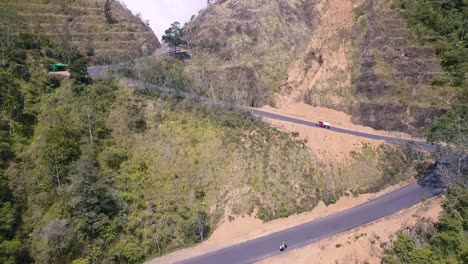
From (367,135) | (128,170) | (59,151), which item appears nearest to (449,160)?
(367,135)

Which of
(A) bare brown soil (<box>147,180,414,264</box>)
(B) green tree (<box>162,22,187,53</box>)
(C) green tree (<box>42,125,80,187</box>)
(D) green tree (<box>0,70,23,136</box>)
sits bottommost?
(A) bare brown soil (<box>147,180,414,264</box>)

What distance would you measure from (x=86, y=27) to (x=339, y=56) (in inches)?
1821

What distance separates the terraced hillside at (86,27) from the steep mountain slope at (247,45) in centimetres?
1265

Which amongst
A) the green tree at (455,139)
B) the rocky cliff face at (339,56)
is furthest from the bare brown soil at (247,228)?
the rocky cliff face at (339,56)

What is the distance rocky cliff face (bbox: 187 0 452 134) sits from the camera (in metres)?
→ 48.3

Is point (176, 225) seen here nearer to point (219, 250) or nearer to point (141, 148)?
point (219, 250)

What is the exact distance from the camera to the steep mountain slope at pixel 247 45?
197 feet

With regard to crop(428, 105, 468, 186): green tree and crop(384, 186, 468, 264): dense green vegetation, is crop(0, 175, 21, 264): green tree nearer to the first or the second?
crop(384, 186, 468, 264): dense green vegetation

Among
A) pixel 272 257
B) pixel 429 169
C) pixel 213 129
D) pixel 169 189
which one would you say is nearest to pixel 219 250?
pixel 272 257

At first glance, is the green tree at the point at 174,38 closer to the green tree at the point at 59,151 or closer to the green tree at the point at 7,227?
the green tree at the point at 59,151

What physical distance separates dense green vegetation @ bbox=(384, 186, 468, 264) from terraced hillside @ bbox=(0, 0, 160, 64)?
52523mm

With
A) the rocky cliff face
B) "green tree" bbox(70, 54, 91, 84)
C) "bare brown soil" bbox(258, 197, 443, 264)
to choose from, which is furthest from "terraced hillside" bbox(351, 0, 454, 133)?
"green tree" bbox(70, 54, 91, 84)

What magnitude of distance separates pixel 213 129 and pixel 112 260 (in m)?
18.8

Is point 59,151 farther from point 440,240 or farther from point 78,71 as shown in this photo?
point 440,240
